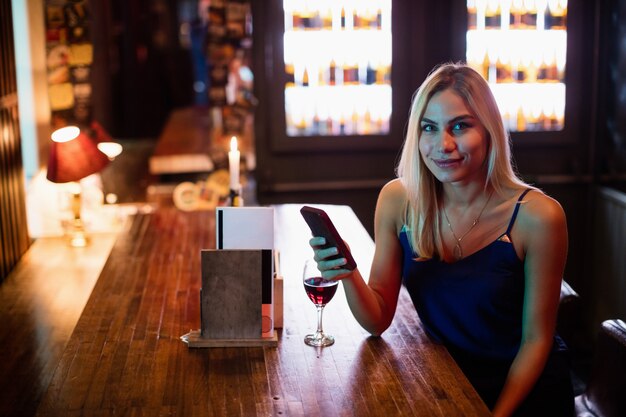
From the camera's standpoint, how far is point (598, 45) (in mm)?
5016

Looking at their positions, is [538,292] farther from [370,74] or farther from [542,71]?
[542,71]

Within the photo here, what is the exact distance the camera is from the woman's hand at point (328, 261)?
1.98 m

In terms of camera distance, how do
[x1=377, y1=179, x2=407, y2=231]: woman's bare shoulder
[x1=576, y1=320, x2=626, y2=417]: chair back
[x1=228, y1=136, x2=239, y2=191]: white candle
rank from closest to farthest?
→ [x1=576, y1=320, x2=626, y2=417]: chair back < [x1=377, y1=179, x2=407, y2=231]: woman's bare shoulder < [x1=228, y1=136, x2=239, y2=191]: white candle

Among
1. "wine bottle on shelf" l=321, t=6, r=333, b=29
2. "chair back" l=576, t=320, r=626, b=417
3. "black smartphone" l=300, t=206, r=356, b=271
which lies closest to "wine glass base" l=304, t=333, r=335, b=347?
"black smartphone" l=300, t=206, r=356, b=271

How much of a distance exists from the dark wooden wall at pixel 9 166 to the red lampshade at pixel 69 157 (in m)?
0.19

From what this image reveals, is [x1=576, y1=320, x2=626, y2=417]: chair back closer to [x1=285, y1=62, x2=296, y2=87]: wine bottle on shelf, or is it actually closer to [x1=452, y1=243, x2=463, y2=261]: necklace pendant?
[x1=452, y1=243, x2=463, y2=261]: necklace pendant

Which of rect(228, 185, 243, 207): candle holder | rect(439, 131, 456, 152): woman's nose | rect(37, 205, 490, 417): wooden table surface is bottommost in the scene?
rect(37, 205, 490, 417): wooden table surface

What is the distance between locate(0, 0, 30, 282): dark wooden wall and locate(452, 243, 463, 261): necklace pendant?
195cm

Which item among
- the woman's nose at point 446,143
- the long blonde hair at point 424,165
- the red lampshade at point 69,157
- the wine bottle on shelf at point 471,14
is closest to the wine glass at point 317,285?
the long blonde hair at point 424,165

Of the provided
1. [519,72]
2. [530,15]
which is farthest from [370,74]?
[530,15]

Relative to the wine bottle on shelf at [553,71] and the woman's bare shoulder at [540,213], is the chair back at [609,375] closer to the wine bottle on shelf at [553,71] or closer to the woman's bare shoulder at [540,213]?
the woman's bare shoulder at [540,213]

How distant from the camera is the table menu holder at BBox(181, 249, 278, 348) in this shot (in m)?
2.06

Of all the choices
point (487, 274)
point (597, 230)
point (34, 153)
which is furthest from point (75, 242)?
point (597, 230)

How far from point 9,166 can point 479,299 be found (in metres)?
2.23
